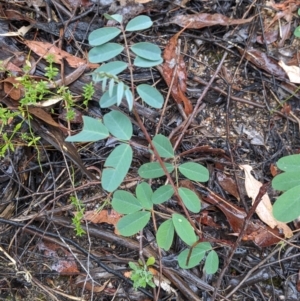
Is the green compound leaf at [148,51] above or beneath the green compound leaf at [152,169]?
above

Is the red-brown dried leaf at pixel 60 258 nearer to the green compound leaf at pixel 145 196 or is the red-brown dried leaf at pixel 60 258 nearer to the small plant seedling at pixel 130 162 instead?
the small plant seedling at pixel 130 162

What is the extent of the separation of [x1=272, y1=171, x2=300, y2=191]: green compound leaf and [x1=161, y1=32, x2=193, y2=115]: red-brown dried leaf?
0.64m

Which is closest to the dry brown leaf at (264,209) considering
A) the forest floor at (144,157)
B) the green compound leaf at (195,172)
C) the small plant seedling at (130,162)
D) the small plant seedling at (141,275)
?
the forest floor at (144,157)

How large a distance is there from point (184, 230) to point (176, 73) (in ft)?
2.70

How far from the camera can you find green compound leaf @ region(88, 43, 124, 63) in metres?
1.35

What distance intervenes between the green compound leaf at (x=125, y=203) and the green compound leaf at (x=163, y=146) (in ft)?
0.72

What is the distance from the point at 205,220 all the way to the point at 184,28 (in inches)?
38.0

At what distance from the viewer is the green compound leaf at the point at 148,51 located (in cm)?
134

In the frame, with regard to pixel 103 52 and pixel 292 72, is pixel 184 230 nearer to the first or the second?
pixel 103 52

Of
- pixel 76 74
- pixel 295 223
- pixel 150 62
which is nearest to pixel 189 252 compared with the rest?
pixel 295 223

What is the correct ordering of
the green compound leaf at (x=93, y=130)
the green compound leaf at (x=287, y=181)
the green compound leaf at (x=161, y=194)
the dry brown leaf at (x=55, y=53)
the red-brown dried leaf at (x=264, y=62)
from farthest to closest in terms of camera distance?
the red-brown dried leaf at (x=264, y=62) < the dry brown leaf at (x=55, y=53) < the green compound leaf at (x=161, y=194) < the green compound leaf at (x=287, y=181) < the green compound leaf at (x=93, y=130)

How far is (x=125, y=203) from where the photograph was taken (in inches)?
60.1

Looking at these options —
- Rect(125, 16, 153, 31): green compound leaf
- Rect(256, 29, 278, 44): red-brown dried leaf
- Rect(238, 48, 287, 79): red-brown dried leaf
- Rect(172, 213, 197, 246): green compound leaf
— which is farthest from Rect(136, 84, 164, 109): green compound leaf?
Rect(256, 29, 278, 44): red-brown dried leaf

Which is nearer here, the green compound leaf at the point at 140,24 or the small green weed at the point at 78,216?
the green compound leaf at the point at 140,24
